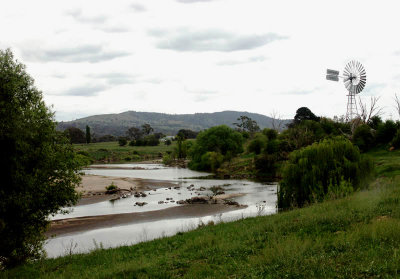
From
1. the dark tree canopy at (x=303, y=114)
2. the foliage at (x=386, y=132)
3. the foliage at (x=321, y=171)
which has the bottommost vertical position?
the foliage at (x=321, y=171)

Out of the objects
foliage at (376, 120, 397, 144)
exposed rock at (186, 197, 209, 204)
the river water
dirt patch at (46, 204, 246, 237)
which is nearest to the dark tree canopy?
foliage at (376, 120, 397, 144)

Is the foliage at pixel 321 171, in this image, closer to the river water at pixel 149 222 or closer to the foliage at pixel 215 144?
the river water at pixel 149 222

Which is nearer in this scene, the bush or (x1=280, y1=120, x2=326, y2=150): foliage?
(x1=280, y1=120, x2=326, y2=150): foliage

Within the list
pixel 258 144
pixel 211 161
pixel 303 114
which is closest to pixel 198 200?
pixel 258 144

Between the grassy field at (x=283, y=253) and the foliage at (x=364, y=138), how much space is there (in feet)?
145

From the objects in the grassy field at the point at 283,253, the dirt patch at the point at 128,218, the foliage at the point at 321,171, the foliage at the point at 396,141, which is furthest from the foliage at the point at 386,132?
the grassy field at the point at 283,253

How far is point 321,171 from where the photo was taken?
2414 cm

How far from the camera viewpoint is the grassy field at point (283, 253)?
8.19 m

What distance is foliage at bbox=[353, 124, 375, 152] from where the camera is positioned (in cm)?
5734

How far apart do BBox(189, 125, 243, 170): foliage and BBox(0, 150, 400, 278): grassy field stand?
74881mm

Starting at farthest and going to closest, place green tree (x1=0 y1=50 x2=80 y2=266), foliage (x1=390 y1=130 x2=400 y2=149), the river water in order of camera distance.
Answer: foliage (x1=390 y1=130 x2=400 y2=149)
the river water
green tree (x1=0 y1=50 x2=80 y2=266)

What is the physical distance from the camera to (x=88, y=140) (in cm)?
17138

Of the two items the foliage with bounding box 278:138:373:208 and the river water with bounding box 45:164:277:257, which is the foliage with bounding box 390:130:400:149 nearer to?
the river water with bounding box 45:164:277:257

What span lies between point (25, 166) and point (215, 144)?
79.3 meters
